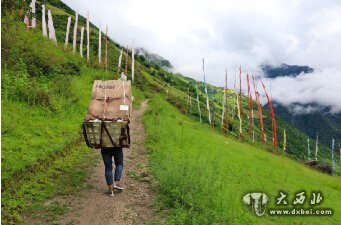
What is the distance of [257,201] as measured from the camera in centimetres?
1277

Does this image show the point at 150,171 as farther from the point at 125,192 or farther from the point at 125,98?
the point at 125,98

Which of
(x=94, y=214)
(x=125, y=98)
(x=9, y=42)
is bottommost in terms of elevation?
(x=94, y=214)

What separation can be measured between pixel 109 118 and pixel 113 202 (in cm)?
222

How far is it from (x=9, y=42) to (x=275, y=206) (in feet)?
57.0

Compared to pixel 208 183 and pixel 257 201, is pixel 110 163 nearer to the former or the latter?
pixel 208 183

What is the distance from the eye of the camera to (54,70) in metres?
26.1

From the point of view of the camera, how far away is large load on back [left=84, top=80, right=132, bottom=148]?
33.9ft

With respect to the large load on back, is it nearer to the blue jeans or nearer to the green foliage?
the blue jeans

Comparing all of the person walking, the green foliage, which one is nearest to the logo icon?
the person walking

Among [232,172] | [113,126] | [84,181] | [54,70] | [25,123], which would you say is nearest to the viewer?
[113,126]

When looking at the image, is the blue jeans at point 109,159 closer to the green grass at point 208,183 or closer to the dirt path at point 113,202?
the dirt path at point 113,202

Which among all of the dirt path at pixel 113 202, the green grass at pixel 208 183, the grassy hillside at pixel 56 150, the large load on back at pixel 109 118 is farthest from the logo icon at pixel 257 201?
the large load on back at pixel 109 118

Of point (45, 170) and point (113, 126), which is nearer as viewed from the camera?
point (113, 126)

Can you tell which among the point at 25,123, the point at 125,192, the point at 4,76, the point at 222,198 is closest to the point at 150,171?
the point at 125,192
